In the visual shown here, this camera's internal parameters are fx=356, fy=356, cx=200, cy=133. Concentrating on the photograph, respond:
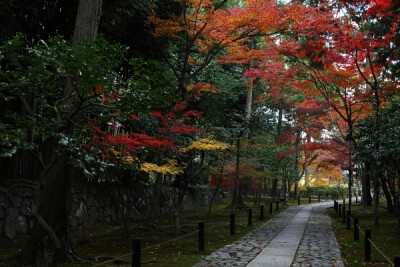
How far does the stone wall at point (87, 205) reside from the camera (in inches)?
398

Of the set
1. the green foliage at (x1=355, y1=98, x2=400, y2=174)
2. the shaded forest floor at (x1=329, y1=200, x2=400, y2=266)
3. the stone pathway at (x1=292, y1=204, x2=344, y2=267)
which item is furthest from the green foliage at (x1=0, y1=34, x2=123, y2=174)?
the green foliage at (x1=355, y1=98, x2=400, y2=174)

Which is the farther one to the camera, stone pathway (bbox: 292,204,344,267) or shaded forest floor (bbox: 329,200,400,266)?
shaded forest floor (bbox: 329,200,400,266)

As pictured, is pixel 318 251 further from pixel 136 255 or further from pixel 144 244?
pixel 136 255

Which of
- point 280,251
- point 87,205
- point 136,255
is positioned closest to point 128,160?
point 87,205

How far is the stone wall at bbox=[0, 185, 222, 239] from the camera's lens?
1012 cm

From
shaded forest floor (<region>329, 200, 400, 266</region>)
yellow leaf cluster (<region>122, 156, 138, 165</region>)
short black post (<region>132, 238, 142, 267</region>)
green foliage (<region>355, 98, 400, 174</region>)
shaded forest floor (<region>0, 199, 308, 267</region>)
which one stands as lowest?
shaded forest floor (<region>0, 199, 308, 267</region>)

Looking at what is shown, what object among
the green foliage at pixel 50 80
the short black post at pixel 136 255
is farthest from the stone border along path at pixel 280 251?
the green foliage at pixel 50 80

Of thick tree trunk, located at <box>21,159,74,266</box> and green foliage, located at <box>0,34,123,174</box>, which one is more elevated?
green foliage, located at <box>0,34,123,174</box>

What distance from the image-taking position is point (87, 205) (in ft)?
45.5

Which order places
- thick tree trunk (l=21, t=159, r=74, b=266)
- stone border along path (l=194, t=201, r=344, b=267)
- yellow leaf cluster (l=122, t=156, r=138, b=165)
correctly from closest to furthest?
thick tree trunk (l=21, t=159, r=74, b=266), stone border along path (l=194, t=201, r=344, b=267), yellow leaf cluster (l=122, t=156, r=138, b=165)

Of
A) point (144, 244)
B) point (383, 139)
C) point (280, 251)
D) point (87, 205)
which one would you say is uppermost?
point (383, 139)

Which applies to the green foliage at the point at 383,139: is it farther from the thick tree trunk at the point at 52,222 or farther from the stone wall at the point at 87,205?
the thick tree trunk at the point at 52,222

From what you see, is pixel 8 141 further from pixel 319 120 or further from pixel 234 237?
pixel 319 120

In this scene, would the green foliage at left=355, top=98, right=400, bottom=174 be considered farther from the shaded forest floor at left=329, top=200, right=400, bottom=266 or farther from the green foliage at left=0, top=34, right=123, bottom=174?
the green foliage at left=0, top=34, right=123, bottom=174
